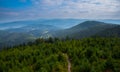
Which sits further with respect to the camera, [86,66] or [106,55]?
[106,55]

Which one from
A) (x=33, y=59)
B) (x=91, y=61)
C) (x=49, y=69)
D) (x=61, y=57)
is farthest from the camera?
(x=33, y=59)

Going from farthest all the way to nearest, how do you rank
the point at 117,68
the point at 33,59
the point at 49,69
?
1. the point at 33,59
2. the point at 49,69
3. the point at 117,68

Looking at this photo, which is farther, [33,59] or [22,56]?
[22,56]

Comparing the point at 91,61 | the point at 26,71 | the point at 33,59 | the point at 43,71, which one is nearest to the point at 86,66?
the point at 91,61

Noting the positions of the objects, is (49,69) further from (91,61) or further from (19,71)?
(91,61)

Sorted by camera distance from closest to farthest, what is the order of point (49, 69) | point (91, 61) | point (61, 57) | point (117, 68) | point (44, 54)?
point (117, 68) < point (49, 69) < point (91, 61) < point (61, 57) < point (44, 54)

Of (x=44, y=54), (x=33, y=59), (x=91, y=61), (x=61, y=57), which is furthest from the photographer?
(x=44, y=54)

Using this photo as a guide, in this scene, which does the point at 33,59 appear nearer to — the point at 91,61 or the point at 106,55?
the point at 91,61

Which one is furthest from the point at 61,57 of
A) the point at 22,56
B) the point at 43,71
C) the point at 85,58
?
the point at 22,56

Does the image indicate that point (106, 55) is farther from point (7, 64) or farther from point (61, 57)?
point (7, 64)
